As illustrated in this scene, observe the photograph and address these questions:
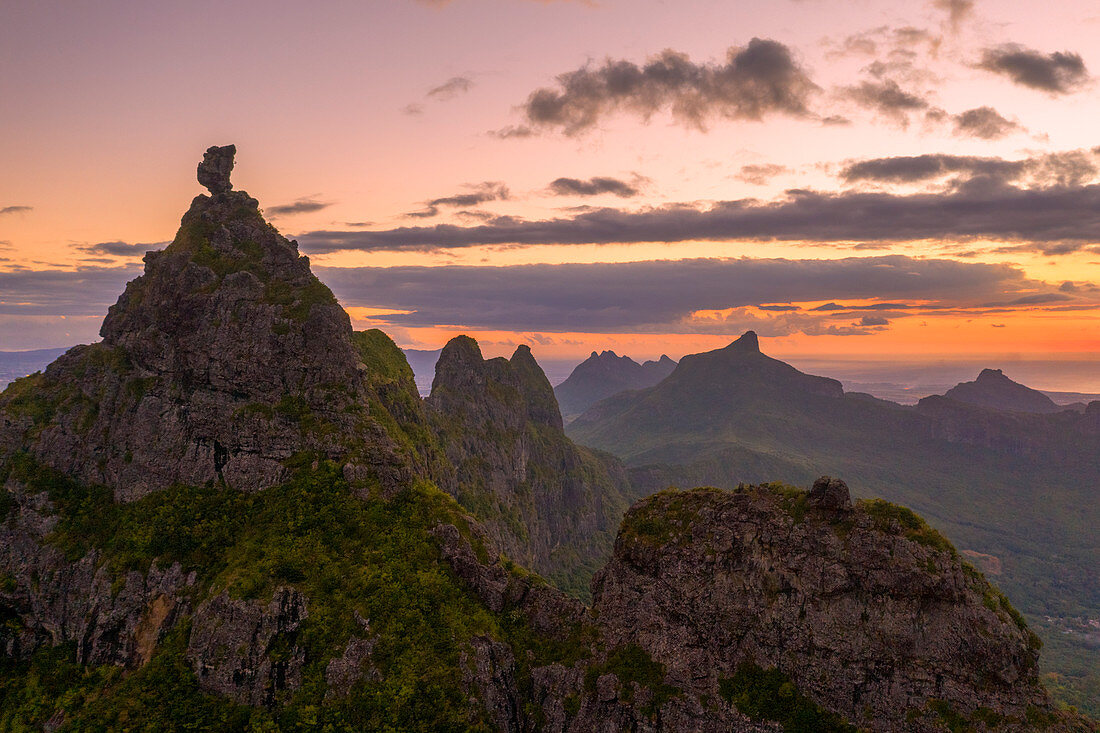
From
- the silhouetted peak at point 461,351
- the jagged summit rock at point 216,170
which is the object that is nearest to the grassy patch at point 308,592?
the jagged summit rock at point 216,170

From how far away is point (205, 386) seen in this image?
6419 cm

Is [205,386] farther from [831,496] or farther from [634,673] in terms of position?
[831,496]

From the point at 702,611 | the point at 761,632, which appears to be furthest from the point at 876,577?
the point at 702,611

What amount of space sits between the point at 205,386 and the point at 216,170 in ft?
115

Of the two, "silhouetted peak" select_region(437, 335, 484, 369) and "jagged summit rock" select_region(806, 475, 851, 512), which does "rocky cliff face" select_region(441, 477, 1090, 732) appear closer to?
"jagged summit rock" select_region(806, 475, 851, 512)

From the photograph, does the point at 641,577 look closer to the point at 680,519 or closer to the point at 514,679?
the point at 680,519

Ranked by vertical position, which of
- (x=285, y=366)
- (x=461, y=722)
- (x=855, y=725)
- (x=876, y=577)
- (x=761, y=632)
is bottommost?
(x=461, y=722)

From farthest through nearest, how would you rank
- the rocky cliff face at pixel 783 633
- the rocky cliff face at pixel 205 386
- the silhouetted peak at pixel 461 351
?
the silhouetted peak at pixel 461 351 < the rocky cliff face at pixel 205 386 < the rocky cliff face at pixel 783 633

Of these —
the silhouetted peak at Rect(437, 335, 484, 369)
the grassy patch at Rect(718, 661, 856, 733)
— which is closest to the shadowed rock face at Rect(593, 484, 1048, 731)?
the grassy patch at Rect(718, 661, 856, 733)

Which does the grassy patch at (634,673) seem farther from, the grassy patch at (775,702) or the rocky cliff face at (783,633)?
the grassy patch at (775,702)

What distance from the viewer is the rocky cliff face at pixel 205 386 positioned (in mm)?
61219

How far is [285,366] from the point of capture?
6419 centimetres

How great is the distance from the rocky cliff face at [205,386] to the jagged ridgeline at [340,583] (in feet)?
1.04

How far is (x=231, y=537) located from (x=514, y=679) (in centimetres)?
3332
